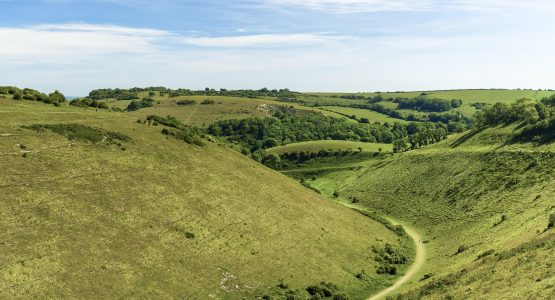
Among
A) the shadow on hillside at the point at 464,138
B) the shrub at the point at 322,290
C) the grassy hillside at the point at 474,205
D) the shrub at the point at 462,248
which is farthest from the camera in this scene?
the shadow on hillside at the point at 464,138

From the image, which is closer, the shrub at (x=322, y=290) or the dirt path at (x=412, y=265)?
the shrub at (x=322, y=290)

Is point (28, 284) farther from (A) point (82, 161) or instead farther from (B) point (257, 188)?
(B) point (257, 188)

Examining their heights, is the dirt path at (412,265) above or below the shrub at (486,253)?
below

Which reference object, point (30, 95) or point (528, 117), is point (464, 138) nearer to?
point (528, 117)

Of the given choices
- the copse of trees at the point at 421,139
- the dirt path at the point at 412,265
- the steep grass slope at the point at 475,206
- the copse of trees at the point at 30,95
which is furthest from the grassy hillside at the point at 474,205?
the copse of trees at the point at 30,95

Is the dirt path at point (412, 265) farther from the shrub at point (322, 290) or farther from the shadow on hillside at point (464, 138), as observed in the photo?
the shadow on hillside at point (464, 138)

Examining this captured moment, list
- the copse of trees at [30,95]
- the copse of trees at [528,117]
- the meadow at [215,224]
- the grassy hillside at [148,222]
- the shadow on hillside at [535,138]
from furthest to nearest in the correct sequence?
the copse of trees at [528,117], the shadow on hillside at [535,138], the copse of trees at [30,95], the grassy hillside at [148,222], the meadow at [215,224]
